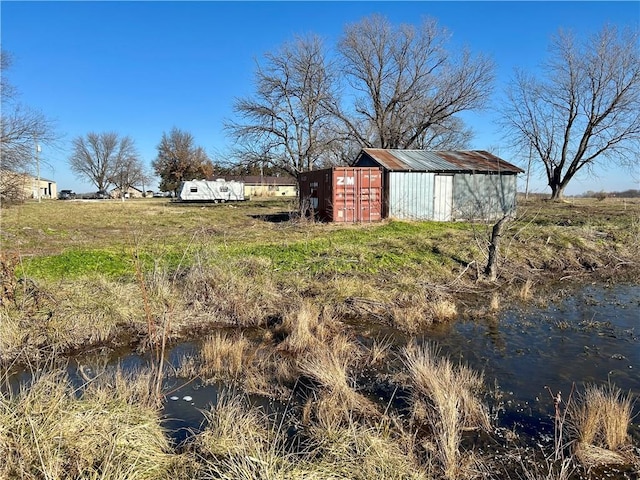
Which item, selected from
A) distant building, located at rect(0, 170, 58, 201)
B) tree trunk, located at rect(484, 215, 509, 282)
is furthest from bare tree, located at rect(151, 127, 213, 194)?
tree trunk, located at rect(484, 215, 509, 282)

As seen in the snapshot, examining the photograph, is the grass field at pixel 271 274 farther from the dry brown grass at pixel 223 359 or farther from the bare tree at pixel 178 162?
the bare tree at pixel 178 162

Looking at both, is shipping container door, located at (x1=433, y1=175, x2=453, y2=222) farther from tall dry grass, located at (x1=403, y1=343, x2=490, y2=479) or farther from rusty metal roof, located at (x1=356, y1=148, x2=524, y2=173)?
tall dry grass, located at (x1=403, y1=343, x2=490, y2=479)

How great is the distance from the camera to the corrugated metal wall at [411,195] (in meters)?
18.8

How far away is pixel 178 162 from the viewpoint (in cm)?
6456

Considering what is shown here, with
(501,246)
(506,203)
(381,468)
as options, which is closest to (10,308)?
(381,468)

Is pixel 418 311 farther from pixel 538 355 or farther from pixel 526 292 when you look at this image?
pixel 526 292

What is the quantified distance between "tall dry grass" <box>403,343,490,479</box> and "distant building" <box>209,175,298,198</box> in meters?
68.3

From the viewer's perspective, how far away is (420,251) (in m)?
12.1

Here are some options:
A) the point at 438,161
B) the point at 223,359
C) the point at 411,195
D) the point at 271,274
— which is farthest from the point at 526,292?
the point at 438,161

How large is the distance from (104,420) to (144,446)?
0.42m

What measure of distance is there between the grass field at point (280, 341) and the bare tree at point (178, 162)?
51628mm

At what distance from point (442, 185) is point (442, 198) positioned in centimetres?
58

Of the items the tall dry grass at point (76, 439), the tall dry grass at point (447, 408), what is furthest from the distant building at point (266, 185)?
the tall dry grass at point (76, 439)

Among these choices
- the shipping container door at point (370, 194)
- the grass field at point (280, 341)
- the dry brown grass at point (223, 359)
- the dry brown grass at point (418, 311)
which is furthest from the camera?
the shipping container door at point (370, 194)
